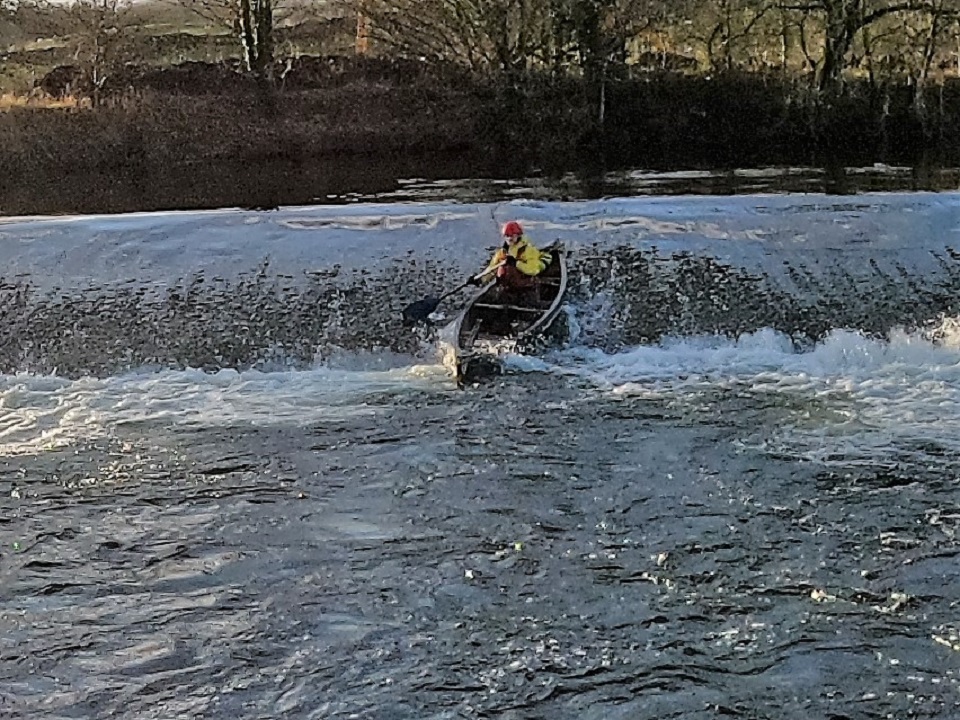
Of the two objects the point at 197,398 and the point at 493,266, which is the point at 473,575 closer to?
the point at 197,398

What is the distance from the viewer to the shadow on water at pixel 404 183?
21.4 metres

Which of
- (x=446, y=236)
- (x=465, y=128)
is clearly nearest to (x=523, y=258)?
(x=446, y=236)

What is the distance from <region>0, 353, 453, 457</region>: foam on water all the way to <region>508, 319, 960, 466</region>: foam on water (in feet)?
4.76

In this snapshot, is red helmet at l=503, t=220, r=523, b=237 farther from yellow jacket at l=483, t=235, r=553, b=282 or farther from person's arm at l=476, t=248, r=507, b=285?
person's arm at l=476, t=248, r=507, b=285

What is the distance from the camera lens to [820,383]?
12133 millimetres

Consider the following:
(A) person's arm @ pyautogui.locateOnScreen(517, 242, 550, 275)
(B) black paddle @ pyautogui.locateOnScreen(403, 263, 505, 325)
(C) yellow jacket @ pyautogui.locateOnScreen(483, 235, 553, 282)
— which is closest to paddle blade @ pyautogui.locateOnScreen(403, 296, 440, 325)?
(B) black paddle @ pyautogui.locateOnScreen(403, 263, 505, 325)

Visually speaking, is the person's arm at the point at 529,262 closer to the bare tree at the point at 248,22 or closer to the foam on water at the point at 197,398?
the foam on water at the point at 197,398

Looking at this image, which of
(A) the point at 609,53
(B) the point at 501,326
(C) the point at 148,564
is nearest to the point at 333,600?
(C) the point at 148,564

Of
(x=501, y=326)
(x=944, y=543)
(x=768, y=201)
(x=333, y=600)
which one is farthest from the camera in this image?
(x=768, y=201)

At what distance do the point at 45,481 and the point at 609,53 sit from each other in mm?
20321

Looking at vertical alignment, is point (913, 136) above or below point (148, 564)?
above

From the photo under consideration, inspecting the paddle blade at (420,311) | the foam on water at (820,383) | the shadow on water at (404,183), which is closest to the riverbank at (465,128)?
the shadow on water at (404,183)

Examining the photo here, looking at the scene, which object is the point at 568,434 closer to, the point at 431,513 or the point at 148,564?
the point at 431,513

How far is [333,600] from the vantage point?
790 cm
